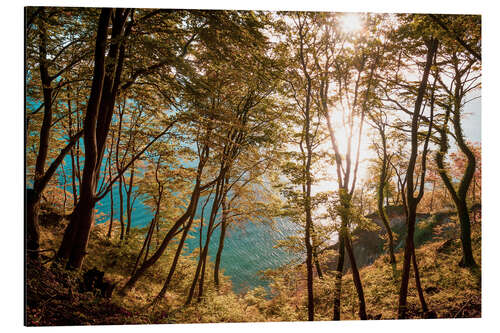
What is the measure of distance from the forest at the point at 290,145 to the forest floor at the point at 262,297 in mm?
20

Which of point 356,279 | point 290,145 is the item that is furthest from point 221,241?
point 356,279

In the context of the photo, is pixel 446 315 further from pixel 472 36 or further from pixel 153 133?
pixel 153 133

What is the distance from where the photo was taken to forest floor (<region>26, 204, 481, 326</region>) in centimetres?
221

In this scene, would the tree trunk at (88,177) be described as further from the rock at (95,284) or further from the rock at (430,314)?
the rock at (430,314)

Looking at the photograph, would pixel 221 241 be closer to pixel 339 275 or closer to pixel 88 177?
pixel 339 275

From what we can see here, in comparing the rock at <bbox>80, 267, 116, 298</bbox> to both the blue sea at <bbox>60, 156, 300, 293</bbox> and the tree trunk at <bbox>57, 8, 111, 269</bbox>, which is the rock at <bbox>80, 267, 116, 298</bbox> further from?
the blue sea at <bbox>60, 156, 300, 293</bbox>

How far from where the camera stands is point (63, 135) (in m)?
3.39

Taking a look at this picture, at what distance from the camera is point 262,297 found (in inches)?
150

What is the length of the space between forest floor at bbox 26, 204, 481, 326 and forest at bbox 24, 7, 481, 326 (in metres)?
0.02

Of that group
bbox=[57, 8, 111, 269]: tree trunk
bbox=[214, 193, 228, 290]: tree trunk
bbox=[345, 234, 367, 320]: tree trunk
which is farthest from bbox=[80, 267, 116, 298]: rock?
bbox=[345, 234, 367, 320]: tree trunk

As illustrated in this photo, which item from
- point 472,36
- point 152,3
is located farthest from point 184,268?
point 472,36

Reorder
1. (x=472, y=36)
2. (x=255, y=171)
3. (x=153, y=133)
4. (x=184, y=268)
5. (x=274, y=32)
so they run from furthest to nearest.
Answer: (x=184, y=268)
(x=255, y=171)
(x=153, y=133)
(x=274, y=32)
(x=472, y=36)

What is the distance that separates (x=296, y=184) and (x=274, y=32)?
2.07 meters

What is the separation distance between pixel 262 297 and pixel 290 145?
2545mm
